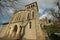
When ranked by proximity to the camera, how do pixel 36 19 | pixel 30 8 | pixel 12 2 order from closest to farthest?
pixel 12 2 → pixel 36 19 → pixel 30 8

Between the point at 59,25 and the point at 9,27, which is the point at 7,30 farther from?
the point at 59,25

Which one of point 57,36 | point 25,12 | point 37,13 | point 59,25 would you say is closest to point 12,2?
point 57,36

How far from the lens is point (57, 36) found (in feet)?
15.9

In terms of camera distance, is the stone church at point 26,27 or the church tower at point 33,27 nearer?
the church tower at point 33,27

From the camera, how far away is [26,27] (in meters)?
12.7

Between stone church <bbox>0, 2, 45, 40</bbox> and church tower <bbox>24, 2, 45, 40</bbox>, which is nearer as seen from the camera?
church tower <bbox>24, 2, 45, 40</bbox>

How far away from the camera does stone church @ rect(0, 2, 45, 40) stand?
39.8ft

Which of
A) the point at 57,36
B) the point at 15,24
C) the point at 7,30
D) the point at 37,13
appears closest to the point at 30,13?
the point at 37,13

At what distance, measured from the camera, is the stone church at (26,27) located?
12141mm

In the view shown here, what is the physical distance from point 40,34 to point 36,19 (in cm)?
165

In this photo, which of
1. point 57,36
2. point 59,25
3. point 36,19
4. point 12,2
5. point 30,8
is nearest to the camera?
point 12,2

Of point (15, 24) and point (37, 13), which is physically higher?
point (37, 13)

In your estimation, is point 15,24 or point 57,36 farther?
point 15,24

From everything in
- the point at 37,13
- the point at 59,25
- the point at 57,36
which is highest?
the point at 37,13
